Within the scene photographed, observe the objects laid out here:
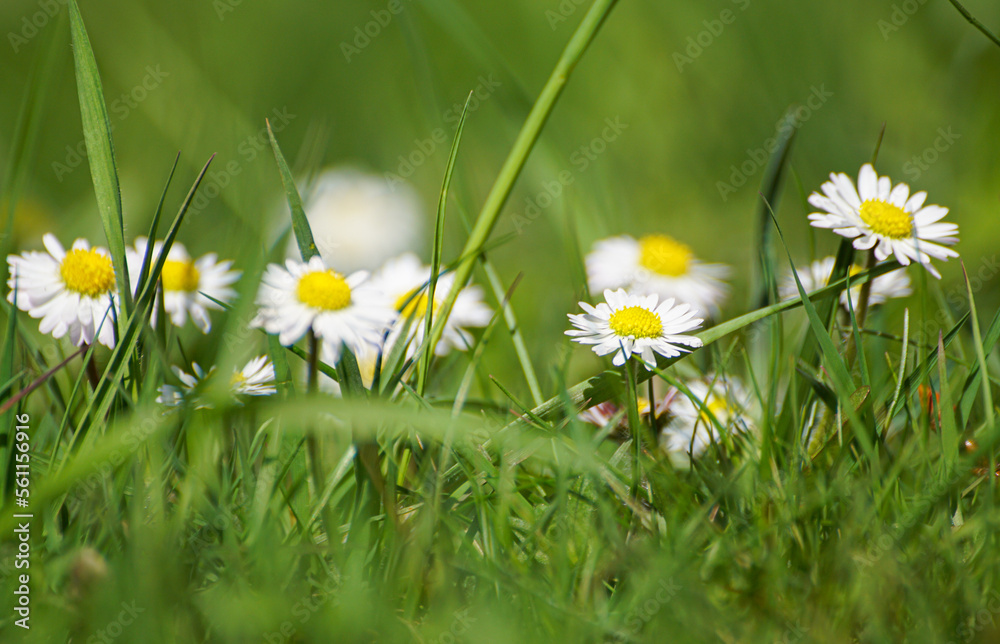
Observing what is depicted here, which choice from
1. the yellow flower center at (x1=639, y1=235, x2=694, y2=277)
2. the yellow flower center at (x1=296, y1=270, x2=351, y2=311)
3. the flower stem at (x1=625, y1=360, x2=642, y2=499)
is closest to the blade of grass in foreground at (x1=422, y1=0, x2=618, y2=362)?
the yellow flower center at (x1=296, y1=270, x2=351, y2=311)

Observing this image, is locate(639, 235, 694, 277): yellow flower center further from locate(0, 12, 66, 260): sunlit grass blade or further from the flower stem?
locate(0, 12, 66, 260): sunlit grass blade

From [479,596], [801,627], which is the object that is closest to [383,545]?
[479,596]

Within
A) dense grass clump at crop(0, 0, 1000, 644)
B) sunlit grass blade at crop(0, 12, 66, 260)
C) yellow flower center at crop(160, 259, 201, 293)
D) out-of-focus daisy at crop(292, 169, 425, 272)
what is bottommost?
dense grass clump at crop(0, 0, 1000, 644)

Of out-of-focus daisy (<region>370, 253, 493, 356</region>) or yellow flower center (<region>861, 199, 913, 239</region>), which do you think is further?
out-of-focus daisy (<region>370, 253, 493, 356</region>)

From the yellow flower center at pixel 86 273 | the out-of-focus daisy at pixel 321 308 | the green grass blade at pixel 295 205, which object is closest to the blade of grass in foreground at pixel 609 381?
the out-of-focus daisy at pixel 321 308

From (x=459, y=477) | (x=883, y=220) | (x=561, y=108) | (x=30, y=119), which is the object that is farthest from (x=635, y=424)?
(x=561, y=108)

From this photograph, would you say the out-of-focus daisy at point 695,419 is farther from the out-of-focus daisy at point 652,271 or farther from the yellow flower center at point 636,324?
the out-of-focus daisy at point 652,271
